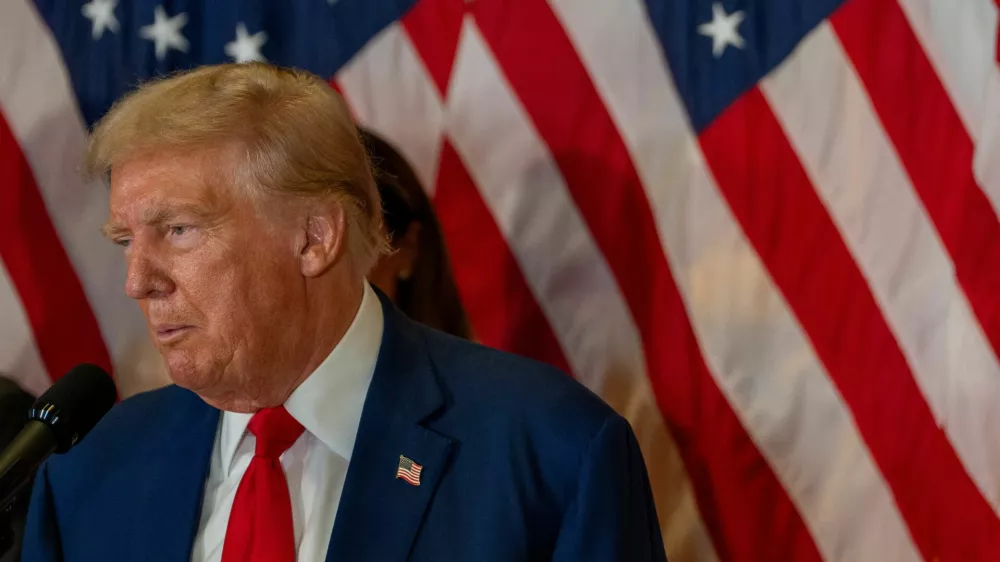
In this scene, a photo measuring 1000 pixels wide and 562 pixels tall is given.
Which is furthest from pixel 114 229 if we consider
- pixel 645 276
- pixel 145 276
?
pixel 645 276

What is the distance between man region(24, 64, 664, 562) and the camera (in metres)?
1.15

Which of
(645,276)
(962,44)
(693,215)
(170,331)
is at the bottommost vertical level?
(645,276)

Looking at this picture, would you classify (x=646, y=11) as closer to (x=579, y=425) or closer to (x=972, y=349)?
(x=972, y=349)

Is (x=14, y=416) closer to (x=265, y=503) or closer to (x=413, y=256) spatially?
(x=413, y=256)

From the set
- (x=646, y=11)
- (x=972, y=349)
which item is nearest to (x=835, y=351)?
(x=972, y=349)

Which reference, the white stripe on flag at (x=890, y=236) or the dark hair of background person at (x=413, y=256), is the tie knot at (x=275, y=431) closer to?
the dark hair of background person at (x=413, y=256)

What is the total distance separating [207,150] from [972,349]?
129 cm

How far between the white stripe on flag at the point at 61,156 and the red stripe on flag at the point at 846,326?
1124 mm

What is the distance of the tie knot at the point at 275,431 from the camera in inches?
48.4

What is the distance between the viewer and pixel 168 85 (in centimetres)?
120

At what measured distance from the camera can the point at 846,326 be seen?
187 centimetres

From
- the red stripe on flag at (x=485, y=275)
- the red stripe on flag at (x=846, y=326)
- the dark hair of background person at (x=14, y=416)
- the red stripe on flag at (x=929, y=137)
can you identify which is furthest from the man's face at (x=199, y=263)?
the red stripe on flag at (x=929, y=137)

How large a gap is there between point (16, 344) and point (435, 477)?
119cm

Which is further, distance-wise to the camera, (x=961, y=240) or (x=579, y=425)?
(x=961, y=240)
